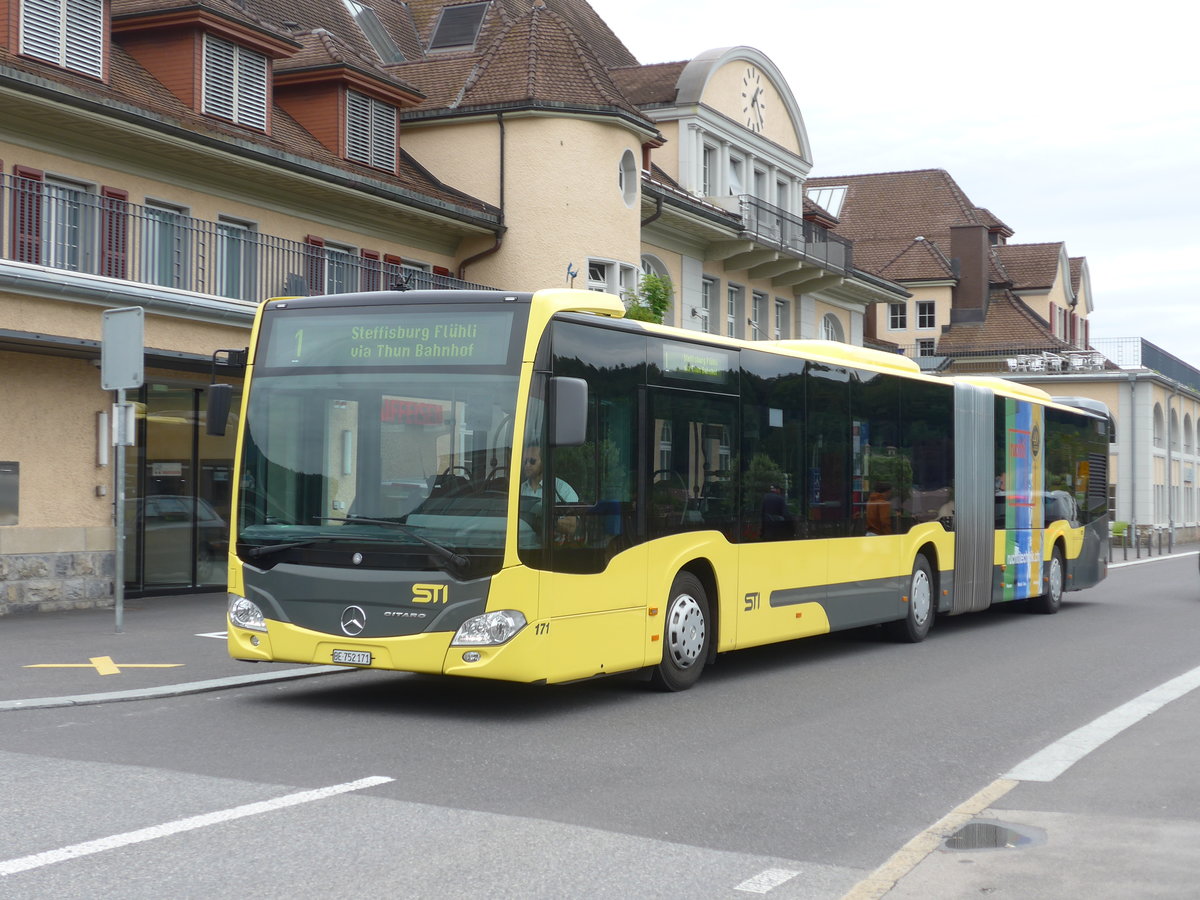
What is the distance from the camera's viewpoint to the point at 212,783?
24.7ft

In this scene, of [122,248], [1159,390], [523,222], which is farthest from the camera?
[1159,390]

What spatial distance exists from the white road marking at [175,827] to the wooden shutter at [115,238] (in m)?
12.9

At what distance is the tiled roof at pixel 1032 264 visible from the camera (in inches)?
2874

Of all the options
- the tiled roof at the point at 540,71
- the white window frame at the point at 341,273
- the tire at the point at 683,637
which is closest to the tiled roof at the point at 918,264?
the tiled roof at the point at 540,71

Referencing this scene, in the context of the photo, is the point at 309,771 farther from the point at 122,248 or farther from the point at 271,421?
the point at 122,248

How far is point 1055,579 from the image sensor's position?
20688 mm

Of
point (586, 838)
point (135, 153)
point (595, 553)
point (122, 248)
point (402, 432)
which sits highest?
point (135, 153)

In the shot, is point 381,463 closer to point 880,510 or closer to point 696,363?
point 696,363

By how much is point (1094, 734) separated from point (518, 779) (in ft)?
12.9

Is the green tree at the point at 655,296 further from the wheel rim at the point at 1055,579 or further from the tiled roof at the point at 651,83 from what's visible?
the tiled roof at the point at 651,83

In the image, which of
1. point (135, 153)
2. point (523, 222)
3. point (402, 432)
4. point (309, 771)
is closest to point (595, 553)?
point (402, 432)

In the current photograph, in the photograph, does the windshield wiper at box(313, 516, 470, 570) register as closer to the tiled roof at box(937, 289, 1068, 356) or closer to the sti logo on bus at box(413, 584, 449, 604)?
the sti logo on bus at box(413, 584, 449, 604)

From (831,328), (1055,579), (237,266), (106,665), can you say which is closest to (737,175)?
(831,328)

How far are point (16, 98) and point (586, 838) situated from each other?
1458 centimetres
